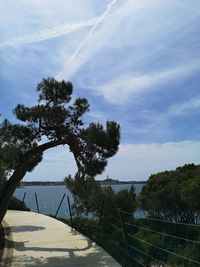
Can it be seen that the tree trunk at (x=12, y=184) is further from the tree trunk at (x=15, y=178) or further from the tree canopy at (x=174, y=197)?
the tree canopy at (x=174, y=197)

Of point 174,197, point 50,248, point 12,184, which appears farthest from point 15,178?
point 174,197

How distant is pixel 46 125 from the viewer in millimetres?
13906

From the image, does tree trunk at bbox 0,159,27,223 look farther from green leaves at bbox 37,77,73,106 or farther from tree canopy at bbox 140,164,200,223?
tree canopy at bbox 140,164,200,223

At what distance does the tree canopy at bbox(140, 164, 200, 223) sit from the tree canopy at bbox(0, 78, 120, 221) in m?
21.1

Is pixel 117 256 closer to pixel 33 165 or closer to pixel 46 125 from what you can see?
pixel 46 125

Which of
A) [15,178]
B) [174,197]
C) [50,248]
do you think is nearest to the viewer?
[50,248]

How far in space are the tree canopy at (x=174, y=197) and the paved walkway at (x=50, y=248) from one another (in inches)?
734

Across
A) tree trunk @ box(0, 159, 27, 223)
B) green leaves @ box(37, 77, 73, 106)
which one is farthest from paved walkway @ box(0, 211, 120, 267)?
green leaves @ box(37, 77, 73, 106)

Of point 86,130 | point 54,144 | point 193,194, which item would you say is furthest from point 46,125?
point 193,194

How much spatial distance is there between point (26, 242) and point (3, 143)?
3062 mm

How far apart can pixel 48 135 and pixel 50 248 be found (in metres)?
3.52

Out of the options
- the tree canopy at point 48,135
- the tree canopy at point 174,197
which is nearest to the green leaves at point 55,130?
the tree canopy at point 48,135

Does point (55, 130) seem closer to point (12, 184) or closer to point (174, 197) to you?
point (12, 184)

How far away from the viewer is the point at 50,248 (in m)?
12.3
